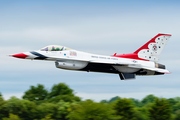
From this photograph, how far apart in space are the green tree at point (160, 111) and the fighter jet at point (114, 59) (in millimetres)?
23399

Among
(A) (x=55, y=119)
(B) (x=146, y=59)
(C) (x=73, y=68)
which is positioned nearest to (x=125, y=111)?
(A) (x=55, y=119)

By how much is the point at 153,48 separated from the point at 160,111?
24.5 meters

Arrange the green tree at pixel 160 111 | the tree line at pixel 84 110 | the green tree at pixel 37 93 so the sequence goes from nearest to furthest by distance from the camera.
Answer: the tree line at pixel 84 110
the green tree at pixel 160 111
the green tree at pixel 37 93

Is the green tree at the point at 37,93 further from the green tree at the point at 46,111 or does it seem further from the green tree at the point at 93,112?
the green tree at the point at 93,112

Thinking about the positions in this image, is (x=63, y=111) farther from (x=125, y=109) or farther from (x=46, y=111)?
(x=125, y=109)

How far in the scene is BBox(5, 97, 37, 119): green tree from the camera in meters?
53.3

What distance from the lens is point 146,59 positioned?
27594 millimetres

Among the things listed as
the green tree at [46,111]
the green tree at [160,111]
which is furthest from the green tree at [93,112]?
the green tree at [46,111]

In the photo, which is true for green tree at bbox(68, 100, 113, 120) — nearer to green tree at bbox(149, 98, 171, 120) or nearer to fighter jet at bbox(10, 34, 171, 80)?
green tree at bbox(149, 98, 171, 120)

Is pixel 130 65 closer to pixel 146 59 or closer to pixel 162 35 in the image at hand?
pixel 146 59

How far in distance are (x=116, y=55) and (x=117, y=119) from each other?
19.3 m

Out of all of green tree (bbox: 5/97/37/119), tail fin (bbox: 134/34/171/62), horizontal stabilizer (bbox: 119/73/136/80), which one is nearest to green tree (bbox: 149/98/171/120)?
green tree (bbox: 5/97/37/119)

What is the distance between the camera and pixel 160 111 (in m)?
49.6

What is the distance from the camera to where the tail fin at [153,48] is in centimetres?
2770
